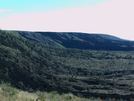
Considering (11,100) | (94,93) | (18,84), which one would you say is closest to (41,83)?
(18,84)

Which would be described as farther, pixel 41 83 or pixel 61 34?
pixel 61 34

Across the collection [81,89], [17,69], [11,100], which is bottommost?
[81,89]

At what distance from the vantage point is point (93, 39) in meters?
141

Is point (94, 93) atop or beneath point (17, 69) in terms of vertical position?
beneath

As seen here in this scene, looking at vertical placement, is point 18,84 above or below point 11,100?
below

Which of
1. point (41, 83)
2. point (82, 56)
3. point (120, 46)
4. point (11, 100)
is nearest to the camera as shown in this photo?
point (11, 100)

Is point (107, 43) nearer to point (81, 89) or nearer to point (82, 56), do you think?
point (82, 56)

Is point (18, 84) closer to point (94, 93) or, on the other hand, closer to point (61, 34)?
point (94, 93)

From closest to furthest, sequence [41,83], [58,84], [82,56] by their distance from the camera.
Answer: [41,83], [58,84], [82,56]

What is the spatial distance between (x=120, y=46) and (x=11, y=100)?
121727 mm

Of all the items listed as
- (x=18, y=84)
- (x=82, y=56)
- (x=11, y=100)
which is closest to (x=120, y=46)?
(x=82, y=56)

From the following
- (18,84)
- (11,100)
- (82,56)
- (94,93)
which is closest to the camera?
(11,100)

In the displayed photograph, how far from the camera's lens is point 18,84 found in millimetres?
23812

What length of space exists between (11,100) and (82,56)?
216ft
